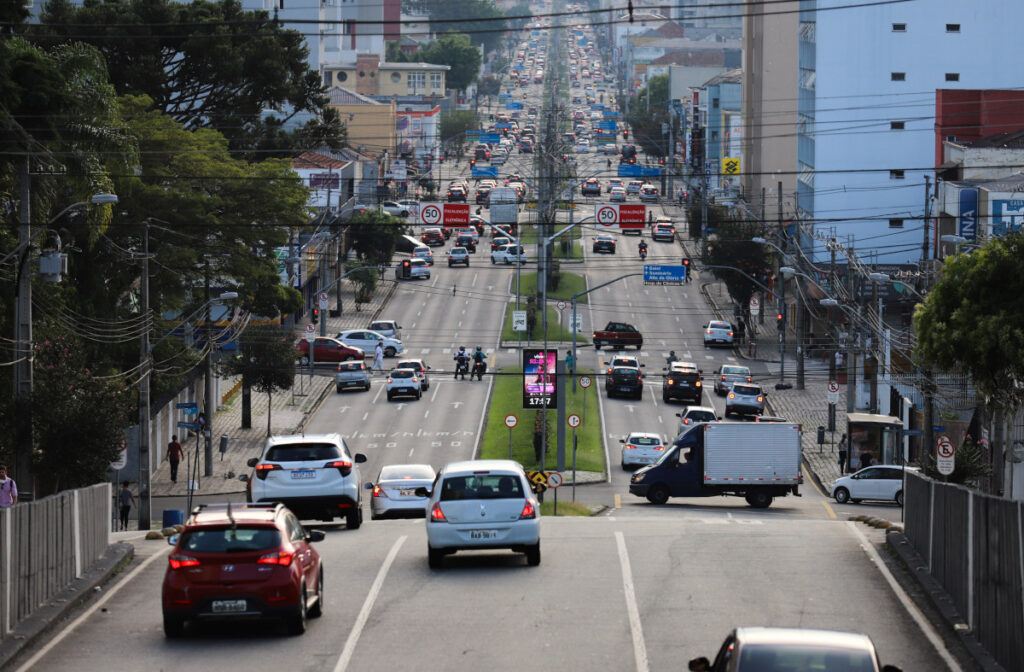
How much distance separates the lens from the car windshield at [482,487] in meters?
21.8

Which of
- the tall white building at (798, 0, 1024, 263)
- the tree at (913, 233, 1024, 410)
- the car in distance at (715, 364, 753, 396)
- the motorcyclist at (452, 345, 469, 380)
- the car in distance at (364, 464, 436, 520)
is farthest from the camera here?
the tall white building at (798, 0, 1024, 263)

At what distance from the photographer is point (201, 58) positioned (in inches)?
2635

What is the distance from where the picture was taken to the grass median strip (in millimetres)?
58156

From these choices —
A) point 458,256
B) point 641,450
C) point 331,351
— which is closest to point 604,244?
point 458,256

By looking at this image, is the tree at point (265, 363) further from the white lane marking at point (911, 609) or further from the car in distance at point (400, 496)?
the white lane marking at point (911, 609)

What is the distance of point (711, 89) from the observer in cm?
15075

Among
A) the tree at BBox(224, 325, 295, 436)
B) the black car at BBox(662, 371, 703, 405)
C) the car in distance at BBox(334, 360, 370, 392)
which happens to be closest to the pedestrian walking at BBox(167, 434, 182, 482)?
the tree at BBox(224, 325, 295, 436)

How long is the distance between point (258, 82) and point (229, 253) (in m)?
13.4

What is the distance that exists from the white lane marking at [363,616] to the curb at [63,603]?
11.5 ft

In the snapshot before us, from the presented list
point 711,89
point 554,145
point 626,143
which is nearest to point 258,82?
point 554,145

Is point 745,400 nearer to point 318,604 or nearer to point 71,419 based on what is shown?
point 71,419

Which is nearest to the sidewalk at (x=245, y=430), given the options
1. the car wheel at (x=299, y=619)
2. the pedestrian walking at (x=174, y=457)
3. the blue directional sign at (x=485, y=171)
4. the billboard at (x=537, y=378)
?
the pedestrian walking at (x=174, y=457)

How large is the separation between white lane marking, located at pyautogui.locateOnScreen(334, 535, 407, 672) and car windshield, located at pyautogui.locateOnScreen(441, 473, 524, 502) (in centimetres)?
153

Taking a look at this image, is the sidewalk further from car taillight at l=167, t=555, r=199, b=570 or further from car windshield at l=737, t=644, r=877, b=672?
car windshield at l=737, t=644, r=877, b=672
